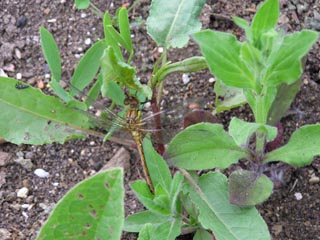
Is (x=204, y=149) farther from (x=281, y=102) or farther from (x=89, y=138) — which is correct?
(x=89, y=138)

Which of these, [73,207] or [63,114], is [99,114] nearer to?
[63,114]

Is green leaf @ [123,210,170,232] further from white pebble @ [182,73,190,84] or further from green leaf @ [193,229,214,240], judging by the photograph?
white pebble @ [182,73,190,84]

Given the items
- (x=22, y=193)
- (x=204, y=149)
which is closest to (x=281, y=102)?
(x=204, y=149)

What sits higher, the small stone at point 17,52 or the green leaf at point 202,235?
the small stone at point 17,52

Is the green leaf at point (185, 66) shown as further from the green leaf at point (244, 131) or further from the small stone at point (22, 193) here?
the small stone at point (22, 193)

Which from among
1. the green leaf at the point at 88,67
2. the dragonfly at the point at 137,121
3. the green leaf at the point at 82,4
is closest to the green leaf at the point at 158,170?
the dragonfly at the point at 137,121

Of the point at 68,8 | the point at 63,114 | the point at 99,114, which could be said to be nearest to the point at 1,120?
the point at 63,114

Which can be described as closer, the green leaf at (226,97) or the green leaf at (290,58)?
the green leaf at (290,58)
